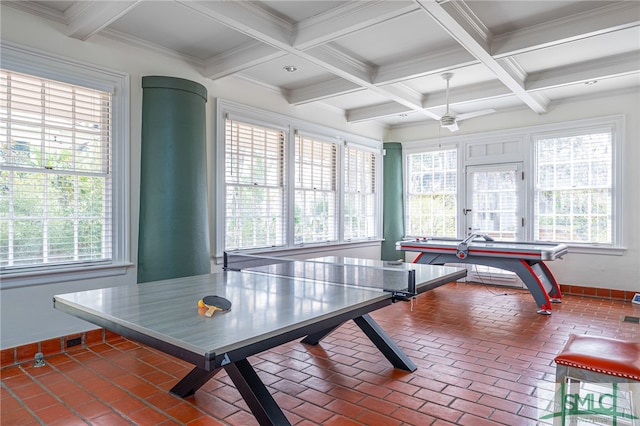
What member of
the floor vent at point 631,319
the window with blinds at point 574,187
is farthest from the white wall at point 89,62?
the floor vent at point 631,319

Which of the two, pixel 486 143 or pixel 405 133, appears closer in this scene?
pixel 486 143

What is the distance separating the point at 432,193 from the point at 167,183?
5.04m

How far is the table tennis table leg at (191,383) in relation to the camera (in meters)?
2.57

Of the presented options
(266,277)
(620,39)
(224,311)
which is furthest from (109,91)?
(620,39)

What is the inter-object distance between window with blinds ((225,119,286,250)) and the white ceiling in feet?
2.29

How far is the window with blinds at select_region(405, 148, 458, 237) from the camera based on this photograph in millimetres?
7297

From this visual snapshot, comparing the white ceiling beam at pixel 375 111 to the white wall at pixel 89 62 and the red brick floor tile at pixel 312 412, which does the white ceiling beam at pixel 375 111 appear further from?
the red brick floor tile at pixel 312 412

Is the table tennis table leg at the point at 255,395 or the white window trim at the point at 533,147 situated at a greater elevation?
the white window trim at the point at 533,147

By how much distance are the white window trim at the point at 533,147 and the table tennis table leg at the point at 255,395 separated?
226 inches

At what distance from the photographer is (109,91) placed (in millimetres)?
3875

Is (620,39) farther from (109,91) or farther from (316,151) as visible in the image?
(109,91)

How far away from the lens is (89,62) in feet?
12.3

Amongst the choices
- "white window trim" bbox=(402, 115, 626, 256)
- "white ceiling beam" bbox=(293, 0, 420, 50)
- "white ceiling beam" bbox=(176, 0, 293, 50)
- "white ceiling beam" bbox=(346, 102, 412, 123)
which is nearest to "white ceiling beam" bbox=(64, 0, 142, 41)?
"white ceiling beam" bbox=(176, 0, 293, 50)

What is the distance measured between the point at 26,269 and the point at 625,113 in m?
7.31
